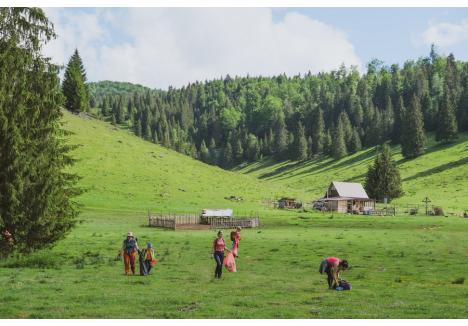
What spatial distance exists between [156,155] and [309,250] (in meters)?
95.1

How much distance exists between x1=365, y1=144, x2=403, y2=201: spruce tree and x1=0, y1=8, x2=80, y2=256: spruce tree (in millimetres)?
87273

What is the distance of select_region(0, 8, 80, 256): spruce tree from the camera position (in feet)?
90.7

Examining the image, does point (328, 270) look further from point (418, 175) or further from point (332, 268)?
point (418, 175)

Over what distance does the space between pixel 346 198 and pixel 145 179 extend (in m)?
39.2

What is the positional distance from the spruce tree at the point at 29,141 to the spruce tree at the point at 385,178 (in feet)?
286

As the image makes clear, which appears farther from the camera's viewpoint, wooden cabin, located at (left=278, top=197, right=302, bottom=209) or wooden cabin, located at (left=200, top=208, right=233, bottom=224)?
wooden cabin, located at (left=278, top=197, right=302, bottom=209)

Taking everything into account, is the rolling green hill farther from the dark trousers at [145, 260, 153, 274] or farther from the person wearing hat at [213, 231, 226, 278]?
the person wearing hat at [213, 231, 226, 278]

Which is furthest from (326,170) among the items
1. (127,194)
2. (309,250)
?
(309,250)

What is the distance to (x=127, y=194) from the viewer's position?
94125 mm

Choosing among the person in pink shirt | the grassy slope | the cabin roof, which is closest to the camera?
the person in pink shirt

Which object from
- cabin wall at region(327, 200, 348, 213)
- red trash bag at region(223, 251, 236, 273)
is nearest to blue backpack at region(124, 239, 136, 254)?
red trash bag at region(223, 251, 236, 273)

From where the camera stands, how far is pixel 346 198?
10319cm

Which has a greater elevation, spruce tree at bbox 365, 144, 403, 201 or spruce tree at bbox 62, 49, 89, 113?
spruce tree at bbox 62, 49, 89, 113

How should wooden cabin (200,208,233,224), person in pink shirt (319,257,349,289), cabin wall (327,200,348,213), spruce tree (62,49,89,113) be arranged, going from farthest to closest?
spruce tree (62,49,89,113)
cabin wall (327,200,348,213)
wooden cabin (200,208,233,224)
person in pink shirt (319,257,349,289)
